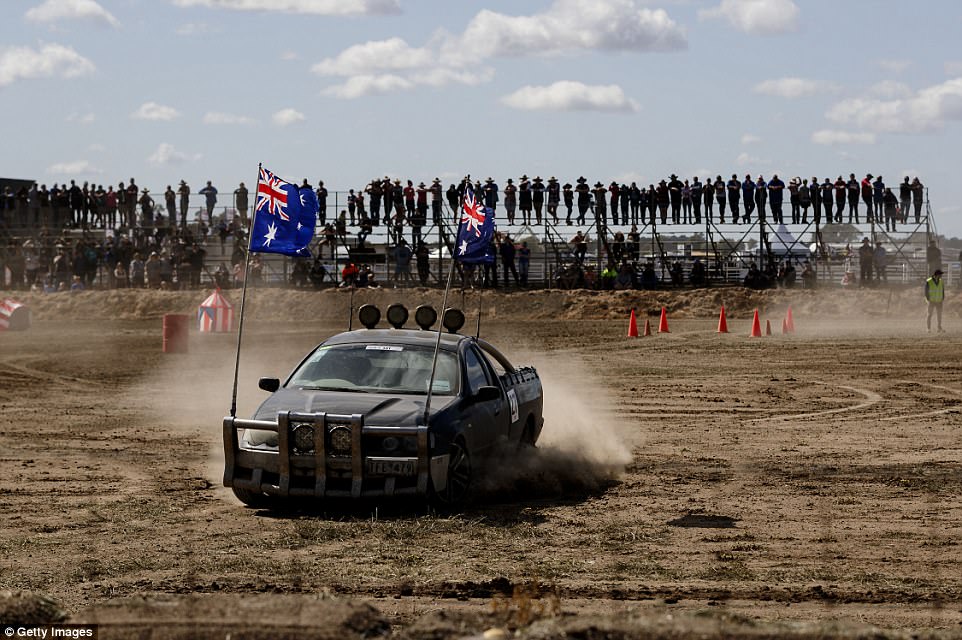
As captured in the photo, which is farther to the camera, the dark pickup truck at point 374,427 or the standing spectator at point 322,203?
the standing spectator at point 322,203

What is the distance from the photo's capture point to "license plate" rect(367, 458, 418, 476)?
10.1m

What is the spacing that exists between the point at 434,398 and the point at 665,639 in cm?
642

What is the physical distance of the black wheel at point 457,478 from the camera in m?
10.4

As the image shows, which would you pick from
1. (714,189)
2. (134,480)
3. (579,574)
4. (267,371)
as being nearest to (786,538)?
(579,574)

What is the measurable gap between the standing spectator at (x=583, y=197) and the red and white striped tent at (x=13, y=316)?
1669 cm

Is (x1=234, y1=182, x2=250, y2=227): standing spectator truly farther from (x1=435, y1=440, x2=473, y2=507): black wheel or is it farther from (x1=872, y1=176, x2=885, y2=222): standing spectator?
(x1=435, y1=440, x2=473, y2=507): black wheel

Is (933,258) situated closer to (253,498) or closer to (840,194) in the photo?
(840,194)

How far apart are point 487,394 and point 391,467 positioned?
124cm

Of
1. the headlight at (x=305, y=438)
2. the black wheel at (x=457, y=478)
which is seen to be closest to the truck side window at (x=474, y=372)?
the black wheel at (x=457, y=478)

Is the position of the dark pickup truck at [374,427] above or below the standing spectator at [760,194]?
below

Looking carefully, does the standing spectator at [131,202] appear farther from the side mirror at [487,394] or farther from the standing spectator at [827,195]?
the side mirror at [487,394]

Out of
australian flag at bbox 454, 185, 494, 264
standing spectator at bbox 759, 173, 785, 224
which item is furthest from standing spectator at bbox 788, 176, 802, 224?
australian flag at bbox 454, 185, 494, 264

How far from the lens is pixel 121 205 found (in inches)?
1737

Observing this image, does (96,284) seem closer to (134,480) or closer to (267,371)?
(267,371)
